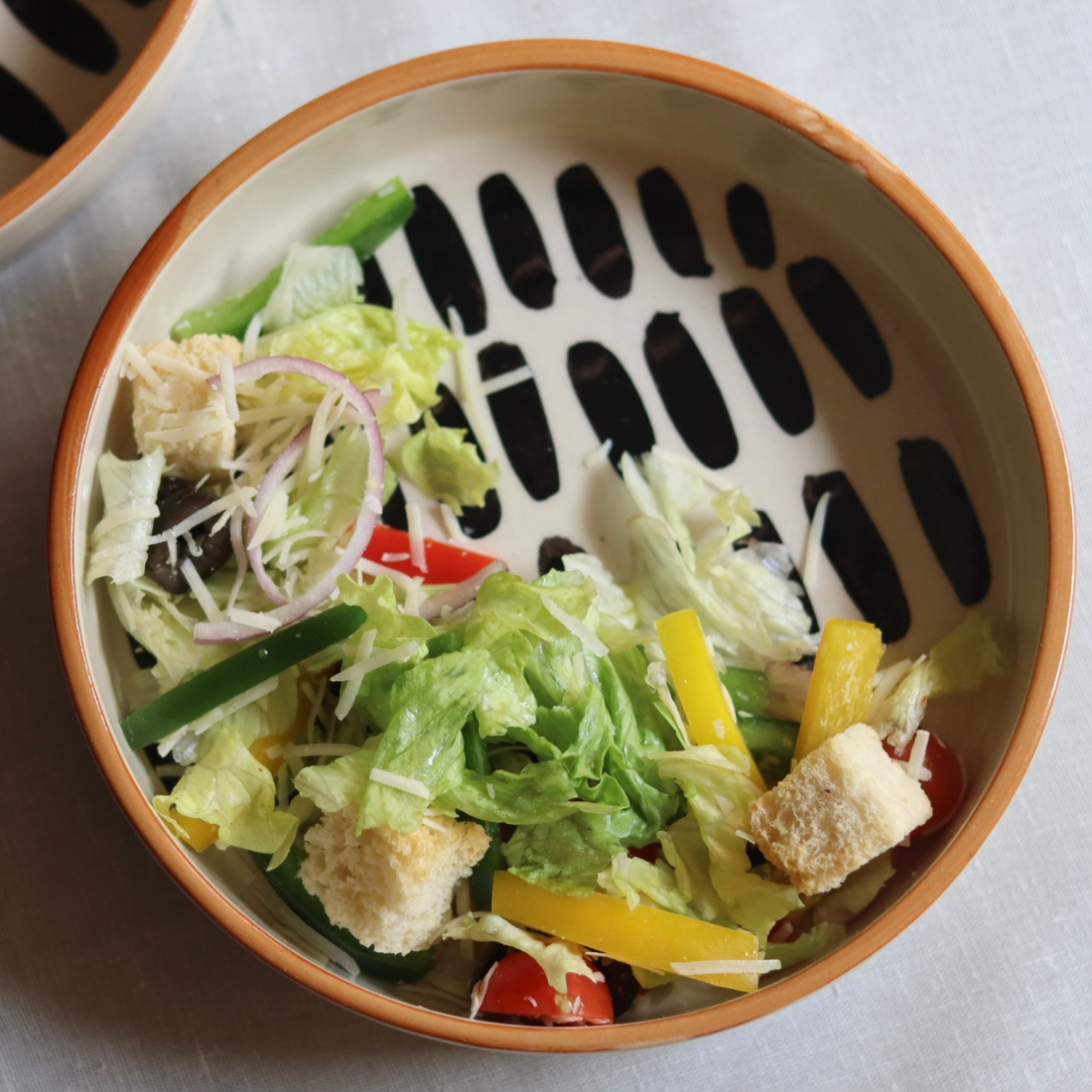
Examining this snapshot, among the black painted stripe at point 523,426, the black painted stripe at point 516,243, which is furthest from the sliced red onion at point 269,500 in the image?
the black painted stripe at point 516,243

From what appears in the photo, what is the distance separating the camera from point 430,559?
5.14 ft

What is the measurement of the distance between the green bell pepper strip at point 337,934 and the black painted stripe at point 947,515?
107 cm

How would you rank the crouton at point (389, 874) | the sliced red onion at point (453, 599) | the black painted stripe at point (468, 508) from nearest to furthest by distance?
the crouton at point (389, 874) < the sliced red onion at point (453, 599) < the black painted stripe at point (468, 508)

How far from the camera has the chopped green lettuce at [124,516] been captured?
1399 millimetres

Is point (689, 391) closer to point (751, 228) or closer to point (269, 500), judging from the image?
point (751, 228)

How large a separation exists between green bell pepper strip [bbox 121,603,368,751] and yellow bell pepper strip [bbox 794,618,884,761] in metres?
0.70

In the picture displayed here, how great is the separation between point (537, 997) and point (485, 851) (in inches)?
8.5

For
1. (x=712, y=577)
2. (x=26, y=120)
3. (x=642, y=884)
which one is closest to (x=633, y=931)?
(x=642, y=884)

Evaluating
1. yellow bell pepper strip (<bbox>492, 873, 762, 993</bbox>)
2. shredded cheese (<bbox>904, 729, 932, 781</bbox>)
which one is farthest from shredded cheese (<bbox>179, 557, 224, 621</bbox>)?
shredded cheese (<bbox>904, 729, 932, 781</bbox>)

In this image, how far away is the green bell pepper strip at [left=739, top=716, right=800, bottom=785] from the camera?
1.52 m

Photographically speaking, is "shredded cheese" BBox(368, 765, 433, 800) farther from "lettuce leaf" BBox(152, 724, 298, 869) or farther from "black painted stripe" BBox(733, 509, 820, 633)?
"black painted stripe" BBox(733, 509, 820, 633)

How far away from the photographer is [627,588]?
160 cm

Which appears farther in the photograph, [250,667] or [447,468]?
[447,468]

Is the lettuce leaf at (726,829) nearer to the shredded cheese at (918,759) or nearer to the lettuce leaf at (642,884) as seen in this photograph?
the lettuce leaf at (642,884)
